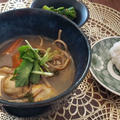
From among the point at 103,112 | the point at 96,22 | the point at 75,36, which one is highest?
the point at 75,36

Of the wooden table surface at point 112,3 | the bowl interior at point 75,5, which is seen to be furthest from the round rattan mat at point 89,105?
the wooden table surface at point 112,3

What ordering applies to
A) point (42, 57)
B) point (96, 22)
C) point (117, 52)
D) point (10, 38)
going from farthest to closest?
point (96, 22) < point (117, 52) < point (10, 38) < point (42, 57)

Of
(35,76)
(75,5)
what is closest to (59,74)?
(35,76)

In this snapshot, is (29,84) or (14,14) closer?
(29,84)

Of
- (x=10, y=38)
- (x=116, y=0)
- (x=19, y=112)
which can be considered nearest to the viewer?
(x=19, y=112)

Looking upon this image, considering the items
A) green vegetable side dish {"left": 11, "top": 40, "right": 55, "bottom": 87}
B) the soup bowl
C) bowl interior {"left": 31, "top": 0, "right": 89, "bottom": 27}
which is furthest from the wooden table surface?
green vegetable side dish {"left": 11, "top": 40, "right": 55, "bottom": 87}

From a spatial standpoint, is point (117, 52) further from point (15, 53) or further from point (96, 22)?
point (15, 53)

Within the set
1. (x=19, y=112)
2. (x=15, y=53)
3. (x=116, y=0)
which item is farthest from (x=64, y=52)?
(x=116, y=0)
